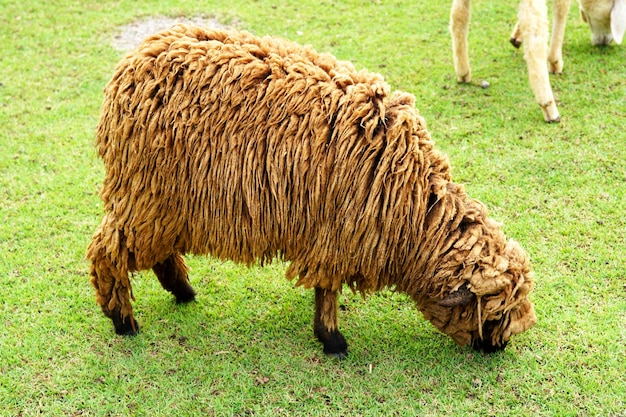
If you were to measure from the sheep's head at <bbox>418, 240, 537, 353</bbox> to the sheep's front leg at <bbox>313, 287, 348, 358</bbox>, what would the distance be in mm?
539

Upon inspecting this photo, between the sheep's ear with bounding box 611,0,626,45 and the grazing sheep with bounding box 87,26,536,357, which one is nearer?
the grazing sheep with bounding box 87,26,536,357

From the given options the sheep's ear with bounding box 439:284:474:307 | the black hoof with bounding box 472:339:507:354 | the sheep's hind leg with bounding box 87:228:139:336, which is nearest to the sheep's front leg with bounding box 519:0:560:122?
the black hoof with bounding box 472:339:507:354

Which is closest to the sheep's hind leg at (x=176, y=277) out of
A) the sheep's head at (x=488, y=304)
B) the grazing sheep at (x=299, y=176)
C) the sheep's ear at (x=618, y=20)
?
the grazing sheep at (x=299, y=176)

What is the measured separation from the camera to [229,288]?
4.78 metres

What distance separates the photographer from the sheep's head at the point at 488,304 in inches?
144

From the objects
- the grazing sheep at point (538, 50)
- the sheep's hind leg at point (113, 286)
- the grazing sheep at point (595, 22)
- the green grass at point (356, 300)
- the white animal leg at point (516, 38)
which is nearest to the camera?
the green grass at point (356, 300)

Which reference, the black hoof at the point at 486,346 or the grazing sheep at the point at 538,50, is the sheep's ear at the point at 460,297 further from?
the grazing sheep at the point at 538,50

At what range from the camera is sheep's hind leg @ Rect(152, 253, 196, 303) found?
4383 mm

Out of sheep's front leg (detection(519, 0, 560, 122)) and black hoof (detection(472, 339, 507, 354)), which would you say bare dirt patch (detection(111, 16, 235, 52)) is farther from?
black hoof (detection(472, 339, 507, 354))

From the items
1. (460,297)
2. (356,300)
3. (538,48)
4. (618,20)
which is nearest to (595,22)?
(618,20)

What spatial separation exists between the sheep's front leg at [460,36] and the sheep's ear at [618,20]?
1.49 meters

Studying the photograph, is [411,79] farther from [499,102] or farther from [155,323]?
[155,323]

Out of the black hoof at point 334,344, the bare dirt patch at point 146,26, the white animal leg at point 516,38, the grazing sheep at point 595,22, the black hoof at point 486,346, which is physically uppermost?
the grazing sheep at point 595,22

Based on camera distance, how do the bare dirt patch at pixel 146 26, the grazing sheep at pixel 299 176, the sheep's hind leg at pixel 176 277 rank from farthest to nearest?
the bare dirt patch at pixel 146 26, the sheep's hind leg at pixel 176 277, the grazing sheep at pixel 299 176
